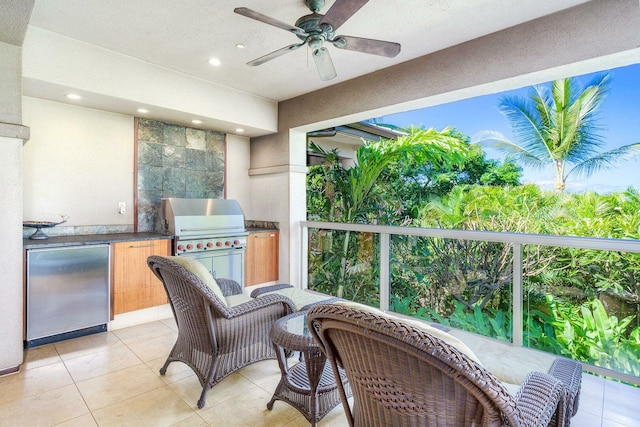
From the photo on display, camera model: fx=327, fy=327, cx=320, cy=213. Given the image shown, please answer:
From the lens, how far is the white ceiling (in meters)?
2.46

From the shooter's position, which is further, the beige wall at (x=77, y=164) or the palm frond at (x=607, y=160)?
the palm frond at (x=607, y=160)

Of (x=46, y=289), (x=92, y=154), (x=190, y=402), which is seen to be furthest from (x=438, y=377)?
(x=92, y=154)

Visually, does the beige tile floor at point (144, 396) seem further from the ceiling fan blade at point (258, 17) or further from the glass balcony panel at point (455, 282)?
the ceiling fan blade at point (258, 17)

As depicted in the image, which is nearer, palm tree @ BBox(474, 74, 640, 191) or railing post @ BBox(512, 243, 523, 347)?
railing post @ BBox(512, 243, 523, 347)

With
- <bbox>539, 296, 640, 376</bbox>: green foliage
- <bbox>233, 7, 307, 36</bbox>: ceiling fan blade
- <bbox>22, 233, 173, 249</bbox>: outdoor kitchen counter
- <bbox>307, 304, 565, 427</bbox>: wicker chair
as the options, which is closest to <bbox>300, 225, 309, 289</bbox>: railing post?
<bbox>22, 233, 173, 249</bbox>: outdoor kitchen counter

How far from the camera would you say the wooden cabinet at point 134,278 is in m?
3.39

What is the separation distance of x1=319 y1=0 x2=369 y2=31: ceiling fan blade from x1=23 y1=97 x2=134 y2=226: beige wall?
10.1 ft

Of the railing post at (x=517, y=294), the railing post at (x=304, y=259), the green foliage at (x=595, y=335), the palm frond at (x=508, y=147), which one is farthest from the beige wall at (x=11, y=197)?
the palm frond at (x=508, y=147)

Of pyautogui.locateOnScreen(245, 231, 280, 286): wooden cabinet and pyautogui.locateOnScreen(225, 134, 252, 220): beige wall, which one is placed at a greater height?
pyautogui.locateOnScreen(225, 134, 252, 220): beige wall

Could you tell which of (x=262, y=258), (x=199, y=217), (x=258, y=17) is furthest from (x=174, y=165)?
(x=258, y=17)

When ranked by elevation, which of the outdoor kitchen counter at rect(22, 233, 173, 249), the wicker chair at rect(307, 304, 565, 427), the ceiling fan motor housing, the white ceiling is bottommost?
the wicker chair at rect(307, 304, 565, 427)

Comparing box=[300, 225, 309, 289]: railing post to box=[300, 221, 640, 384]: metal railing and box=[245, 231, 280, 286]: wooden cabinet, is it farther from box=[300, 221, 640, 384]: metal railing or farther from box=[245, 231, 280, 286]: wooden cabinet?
box=[300, 221, 640, 384]: metal railing

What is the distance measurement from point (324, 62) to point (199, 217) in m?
2.49

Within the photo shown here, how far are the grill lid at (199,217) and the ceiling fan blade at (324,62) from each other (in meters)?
2.36
